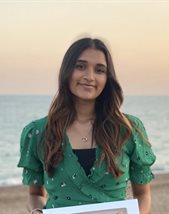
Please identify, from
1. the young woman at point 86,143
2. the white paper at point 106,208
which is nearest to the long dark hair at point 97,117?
the young woman at point 86,143

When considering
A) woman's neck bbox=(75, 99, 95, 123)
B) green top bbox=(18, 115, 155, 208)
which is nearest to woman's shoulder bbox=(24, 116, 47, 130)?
green top bbox=(18, 115, 155, 208)

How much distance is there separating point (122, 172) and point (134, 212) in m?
0.20

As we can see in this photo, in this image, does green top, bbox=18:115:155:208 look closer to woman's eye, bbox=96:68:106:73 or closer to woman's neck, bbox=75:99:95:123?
woman's neck, bbox=75:99:95:123

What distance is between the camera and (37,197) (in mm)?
2127

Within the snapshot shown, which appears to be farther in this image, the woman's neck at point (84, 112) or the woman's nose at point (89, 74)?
the woman's neck at point (84, 112)

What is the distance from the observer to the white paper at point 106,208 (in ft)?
5.80

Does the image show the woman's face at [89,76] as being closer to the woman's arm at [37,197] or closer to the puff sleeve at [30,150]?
the puff sleeve at [30,150]

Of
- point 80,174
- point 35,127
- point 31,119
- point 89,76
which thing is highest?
point 89,76

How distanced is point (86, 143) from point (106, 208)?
12.0 inches

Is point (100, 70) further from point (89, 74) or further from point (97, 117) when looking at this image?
point (97, 117)

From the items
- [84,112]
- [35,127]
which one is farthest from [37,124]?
[84,112]

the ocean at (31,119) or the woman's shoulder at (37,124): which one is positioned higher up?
the woman's shoulder at (37,124)

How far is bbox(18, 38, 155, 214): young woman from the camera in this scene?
6.34 feet

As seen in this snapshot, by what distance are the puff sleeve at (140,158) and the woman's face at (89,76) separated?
233mm
